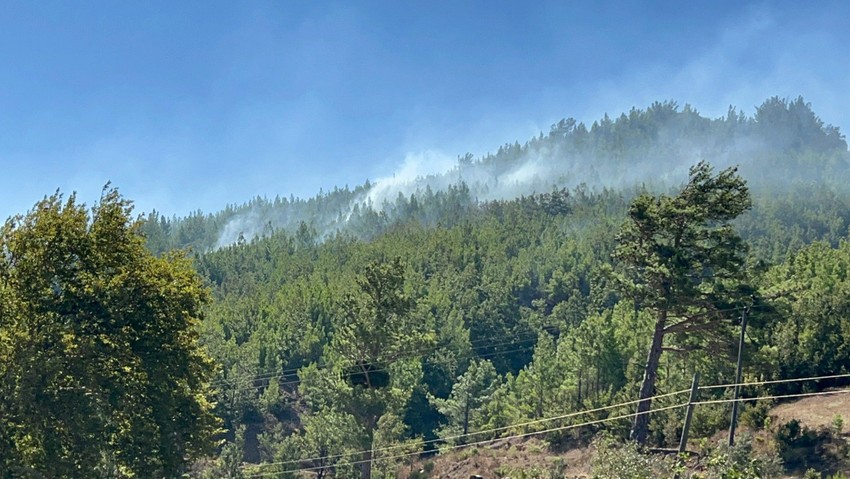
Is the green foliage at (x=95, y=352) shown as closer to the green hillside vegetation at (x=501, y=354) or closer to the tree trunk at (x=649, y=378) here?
the green hillside vegetation at (x=501, y=354)

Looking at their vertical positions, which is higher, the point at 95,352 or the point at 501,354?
the point at 95,352

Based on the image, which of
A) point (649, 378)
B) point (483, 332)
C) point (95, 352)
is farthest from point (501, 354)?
point (95, 352)

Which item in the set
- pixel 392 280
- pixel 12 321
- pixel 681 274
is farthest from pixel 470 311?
pixel 12 321

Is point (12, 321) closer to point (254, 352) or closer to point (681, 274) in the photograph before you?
point (681, 274)

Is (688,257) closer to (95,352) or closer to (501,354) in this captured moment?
(95,352)

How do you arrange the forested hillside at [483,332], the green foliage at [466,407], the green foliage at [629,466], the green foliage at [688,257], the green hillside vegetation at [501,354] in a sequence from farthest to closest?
the green foliage at [466,407] → the forested hillside at [483,332] → the green foliage at [688,257] → the green hillside vegetation at [501,354] → the green foliage at [629,466]

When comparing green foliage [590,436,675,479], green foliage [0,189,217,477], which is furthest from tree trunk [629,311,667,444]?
green foliage [0,189,217,477]

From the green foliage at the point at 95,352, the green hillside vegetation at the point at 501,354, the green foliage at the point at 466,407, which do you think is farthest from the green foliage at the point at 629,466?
the green foliage at the point at 466,407

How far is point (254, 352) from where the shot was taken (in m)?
91.2

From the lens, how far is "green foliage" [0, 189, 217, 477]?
20.2 metres

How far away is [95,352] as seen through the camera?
71.7 ft

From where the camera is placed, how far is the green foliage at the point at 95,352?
66.4 feet

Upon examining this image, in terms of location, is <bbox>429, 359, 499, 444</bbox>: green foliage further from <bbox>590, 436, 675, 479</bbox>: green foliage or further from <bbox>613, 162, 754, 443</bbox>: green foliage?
<bbox>590, 436, 675, 479</bbox>: green foliage

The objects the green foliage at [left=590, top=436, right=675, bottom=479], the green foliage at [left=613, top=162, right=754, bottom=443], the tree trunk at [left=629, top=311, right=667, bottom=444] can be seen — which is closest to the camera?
the green foliage at [left=590, top=436, right=675, bottom=479]
